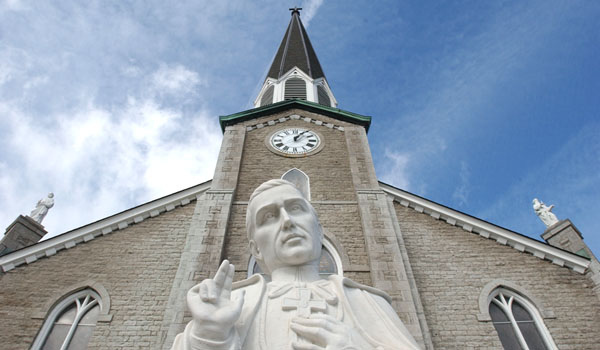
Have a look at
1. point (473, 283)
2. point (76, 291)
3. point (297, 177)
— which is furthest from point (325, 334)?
point (297, 177)

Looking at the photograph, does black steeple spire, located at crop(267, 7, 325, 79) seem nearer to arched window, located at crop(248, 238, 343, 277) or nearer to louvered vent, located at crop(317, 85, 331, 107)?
louvered vent, located at crop(317, 85, 331, 107)

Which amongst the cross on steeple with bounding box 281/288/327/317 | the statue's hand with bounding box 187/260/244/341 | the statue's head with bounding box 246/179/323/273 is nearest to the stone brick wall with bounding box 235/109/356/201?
the statue's head with bounding box 246/179/323/273

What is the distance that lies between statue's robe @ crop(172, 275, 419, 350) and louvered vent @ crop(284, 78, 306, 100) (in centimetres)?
1718

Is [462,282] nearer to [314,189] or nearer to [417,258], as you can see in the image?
[417,258]

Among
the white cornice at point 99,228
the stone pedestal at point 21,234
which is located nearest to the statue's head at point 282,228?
the white cornice at point 99,228

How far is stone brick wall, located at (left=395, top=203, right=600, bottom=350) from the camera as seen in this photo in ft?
24.9

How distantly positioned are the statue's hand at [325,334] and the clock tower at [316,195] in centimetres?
549

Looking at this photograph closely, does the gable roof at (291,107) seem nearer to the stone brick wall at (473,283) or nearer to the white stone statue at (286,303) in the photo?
the stone brick wall at (473,283)

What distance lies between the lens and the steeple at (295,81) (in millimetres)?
19953

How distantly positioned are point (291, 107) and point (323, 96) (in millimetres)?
6758

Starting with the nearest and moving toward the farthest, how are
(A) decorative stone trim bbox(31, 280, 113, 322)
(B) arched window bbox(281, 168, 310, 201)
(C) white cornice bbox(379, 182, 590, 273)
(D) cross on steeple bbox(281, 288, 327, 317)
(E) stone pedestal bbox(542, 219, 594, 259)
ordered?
(D) cross on steeple bbox(281, 288, 327, 317), (A) decorative stone trim bbox(31, 280, 113, 322), (C) white cornice bbox(379, 182, 590, 273), (E) stone pedestal bbox(542, 219, 594, 259), (B) arched window bbox(281, 168, 310, 201)

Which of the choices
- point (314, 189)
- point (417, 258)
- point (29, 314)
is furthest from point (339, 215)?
point (29, 314)

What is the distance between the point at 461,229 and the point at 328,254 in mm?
3659

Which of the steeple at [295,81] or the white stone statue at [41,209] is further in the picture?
the steeple at [295,81]
